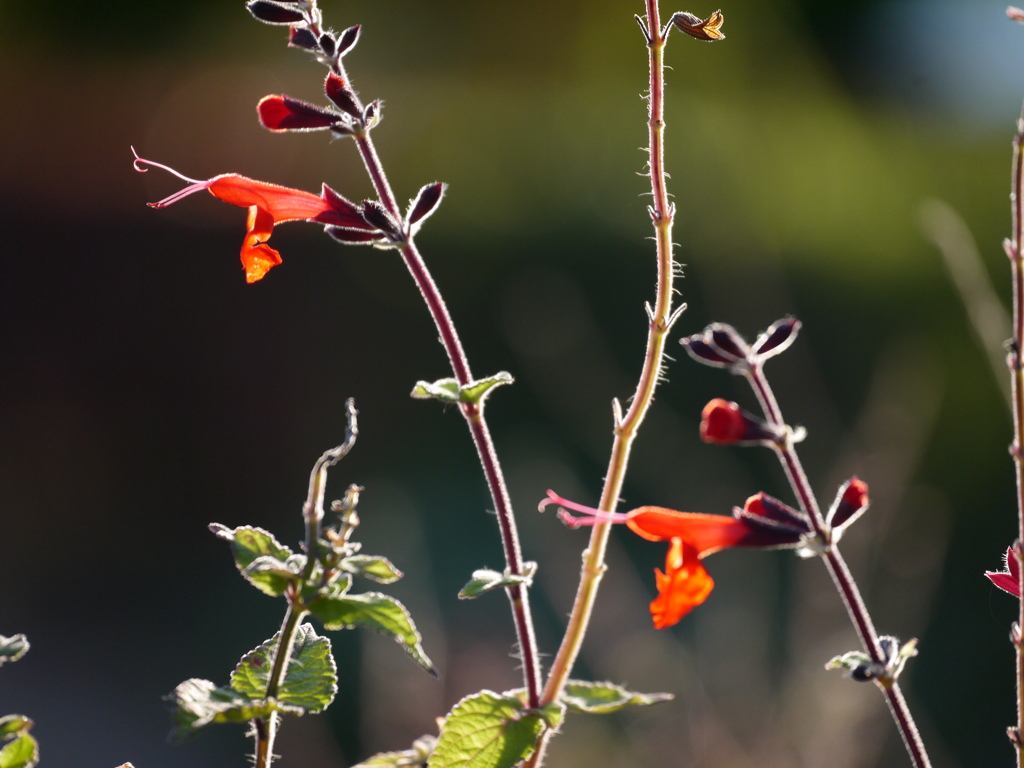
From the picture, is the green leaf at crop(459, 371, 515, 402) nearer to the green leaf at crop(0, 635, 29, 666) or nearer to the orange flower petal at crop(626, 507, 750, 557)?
the orange flower petal at crop(626, 507, 750, 557)

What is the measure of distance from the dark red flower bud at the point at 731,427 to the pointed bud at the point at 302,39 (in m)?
0.36

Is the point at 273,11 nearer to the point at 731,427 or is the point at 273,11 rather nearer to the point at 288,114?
the point at 288,114

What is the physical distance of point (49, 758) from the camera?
2.70m

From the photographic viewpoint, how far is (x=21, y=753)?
18.6 inches

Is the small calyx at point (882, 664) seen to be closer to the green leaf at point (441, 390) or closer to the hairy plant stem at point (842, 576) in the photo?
the hairy plant stem at point (842, 576)

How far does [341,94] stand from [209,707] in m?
0.39

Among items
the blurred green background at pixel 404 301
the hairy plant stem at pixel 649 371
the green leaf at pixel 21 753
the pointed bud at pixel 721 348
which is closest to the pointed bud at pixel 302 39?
the hairy plant stem at pixel 649 371

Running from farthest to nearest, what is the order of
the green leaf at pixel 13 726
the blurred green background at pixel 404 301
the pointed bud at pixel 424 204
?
the blurred green background at pixel 404 301 < the pointed bud at pixel 424 204 < the green leaf at pixel 13 726

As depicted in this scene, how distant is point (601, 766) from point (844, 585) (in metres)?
1.48

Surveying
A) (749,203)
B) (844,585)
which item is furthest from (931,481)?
(844,585)

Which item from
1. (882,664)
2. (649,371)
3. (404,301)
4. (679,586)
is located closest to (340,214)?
(649,371)

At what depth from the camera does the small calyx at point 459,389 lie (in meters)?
0.62

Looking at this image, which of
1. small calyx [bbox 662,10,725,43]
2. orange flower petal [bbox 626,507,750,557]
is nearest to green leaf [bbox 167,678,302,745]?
orange flower petal [bbox 626,507,750,557]

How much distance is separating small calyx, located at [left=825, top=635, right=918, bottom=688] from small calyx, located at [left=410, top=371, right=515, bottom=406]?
26 cm
